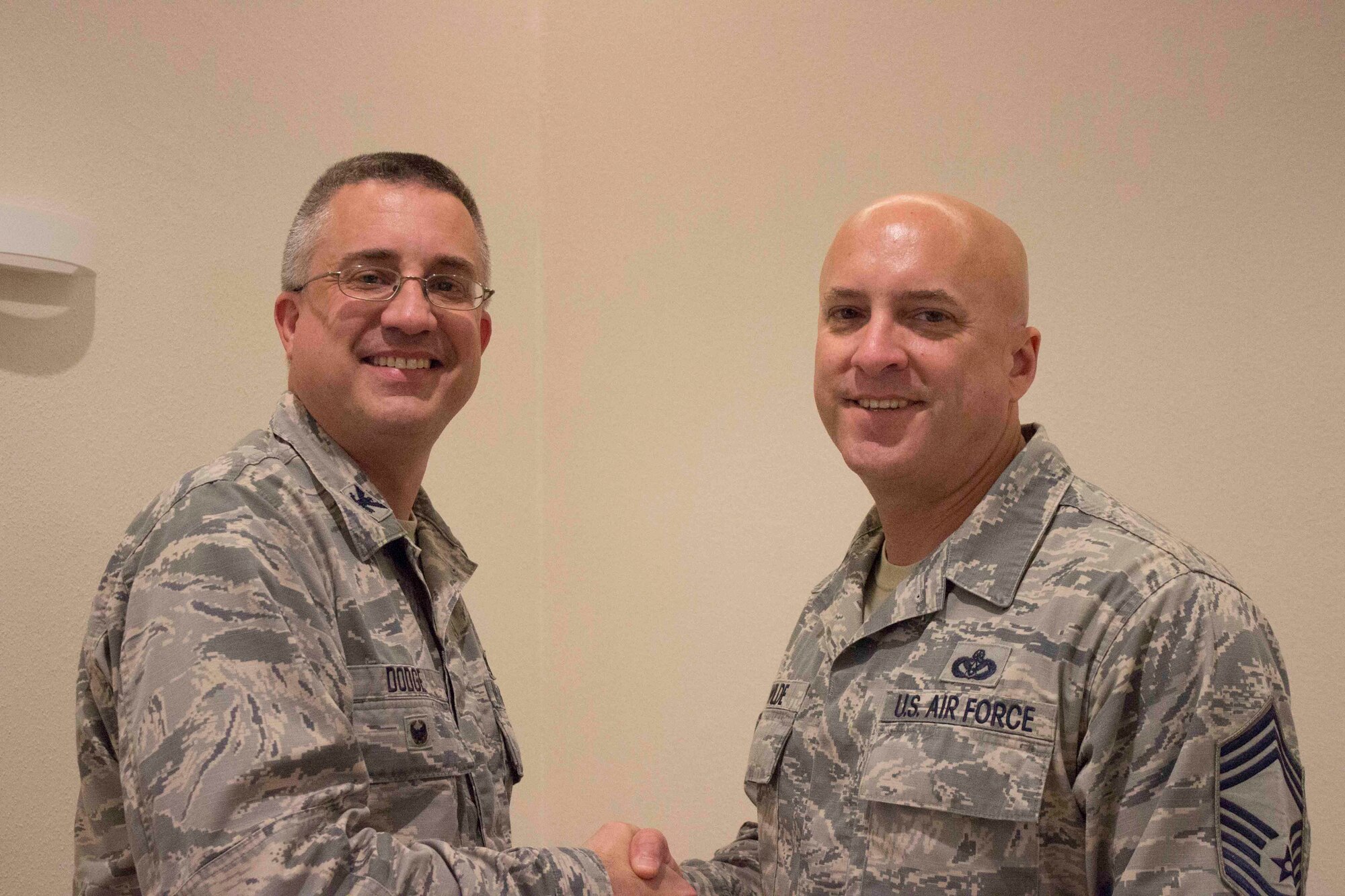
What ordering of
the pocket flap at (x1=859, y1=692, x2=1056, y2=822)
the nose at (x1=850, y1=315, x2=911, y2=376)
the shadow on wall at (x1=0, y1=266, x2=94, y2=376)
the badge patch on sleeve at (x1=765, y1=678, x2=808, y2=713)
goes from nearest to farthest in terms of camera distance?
the pocket flap at (x1=859, y1=692, x2=1056, y2=822), the nose at (x1=850, y1=315, x2=911, y2=376), the badge patch on sleeve at (x1=765, y1=678, x2=808, y2=713), the shadow on wall at (x1=0, y1=266, x2=94, y2=376)

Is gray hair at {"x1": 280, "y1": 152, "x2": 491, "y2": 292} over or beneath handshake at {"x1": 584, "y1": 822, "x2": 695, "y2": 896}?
over

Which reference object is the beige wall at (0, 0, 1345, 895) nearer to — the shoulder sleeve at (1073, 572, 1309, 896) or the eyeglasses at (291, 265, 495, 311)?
the eyeglasses at (291, 265, 495, 311)

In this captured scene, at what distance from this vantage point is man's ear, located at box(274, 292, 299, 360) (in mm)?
1812

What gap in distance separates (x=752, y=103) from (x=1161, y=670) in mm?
2044

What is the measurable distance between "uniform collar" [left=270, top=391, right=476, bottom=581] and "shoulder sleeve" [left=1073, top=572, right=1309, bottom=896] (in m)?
0.97

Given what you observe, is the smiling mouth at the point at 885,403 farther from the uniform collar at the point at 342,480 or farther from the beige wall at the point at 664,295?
the beige wall at the point at 664,295

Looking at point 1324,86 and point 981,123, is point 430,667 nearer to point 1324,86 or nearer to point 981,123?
point 981,123

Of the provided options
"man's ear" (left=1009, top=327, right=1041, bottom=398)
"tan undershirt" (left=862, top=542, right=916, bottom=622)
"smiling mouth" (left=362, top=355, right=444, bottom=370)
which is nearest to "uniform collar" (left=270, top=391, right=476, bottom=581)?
"smiling mouth" (left=362, top=355, right=444, bottom=370)

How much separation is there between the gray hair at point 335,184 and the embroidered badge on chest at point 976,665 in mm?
1052

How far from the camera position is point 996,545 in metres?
1.61

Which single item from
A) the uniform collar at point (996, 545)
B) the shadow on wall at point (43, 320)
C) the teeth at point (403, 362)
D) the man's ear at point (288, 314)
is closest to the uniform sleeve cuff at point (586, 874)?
the uniform collar at point (996, 545)

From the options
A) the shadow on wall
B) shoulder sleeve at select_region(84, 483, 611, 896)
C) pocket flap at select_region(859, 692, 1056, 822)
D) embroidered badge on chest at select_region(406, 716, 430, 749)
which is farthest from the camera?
the shadow on wall

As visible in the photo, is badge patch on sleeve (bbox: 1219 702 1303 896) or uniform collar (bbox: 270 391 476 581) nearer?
badge patch on sleeve (bbox: 1219 702 1303 896)

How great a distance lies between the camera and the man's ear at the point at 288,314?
1812 mm
